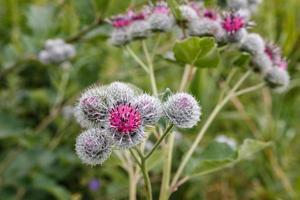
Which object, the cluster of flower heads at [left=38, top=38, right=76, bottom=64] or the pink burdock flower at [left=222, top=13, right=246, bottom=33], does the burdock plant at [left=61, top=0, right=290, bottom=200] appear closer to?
the pink burdock flower at [left=222, top=13, right=246, bottom=33]

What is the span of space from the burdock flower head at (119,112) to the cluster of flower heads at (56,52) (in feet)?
4.72

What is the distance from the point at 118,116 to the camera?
1.57 m

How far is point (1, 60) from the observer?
367 centimetres

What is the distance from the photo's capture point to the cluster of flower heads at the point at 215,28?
2164 millimetres

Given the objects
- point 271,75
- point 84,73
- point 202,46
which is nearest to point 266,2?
point 84,73

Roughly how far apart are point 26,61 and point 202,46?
1.58 m

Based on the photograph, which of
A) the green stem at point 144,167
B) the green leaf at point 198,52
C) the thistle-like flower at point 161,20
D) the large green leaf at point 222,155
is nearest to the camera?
the green stem at point 144,167

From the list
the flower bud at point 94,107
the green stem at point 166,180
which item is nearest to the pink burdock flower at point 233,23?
the green stem at point 166,180

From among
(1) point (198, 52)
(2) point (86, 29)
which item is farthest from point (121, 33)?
(2) point (86, 29)

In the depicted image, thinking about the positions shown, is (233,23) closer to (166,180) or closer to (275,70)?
(275,70)

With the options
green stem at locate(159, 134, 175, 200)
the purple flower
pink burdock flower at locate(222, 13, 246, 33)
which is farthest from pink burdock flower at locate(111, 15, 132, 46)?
the purple flower

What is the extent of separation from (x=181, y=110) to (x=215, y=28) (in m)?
0.62

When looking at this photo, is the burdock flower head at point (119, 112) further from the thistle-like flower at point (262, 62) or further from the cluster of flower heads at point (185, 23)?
the thistle-like flower at point (262, 62)

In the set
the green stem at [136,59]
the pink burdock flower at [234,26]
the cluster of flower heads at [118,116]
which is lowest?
the green stem at [136,59]
